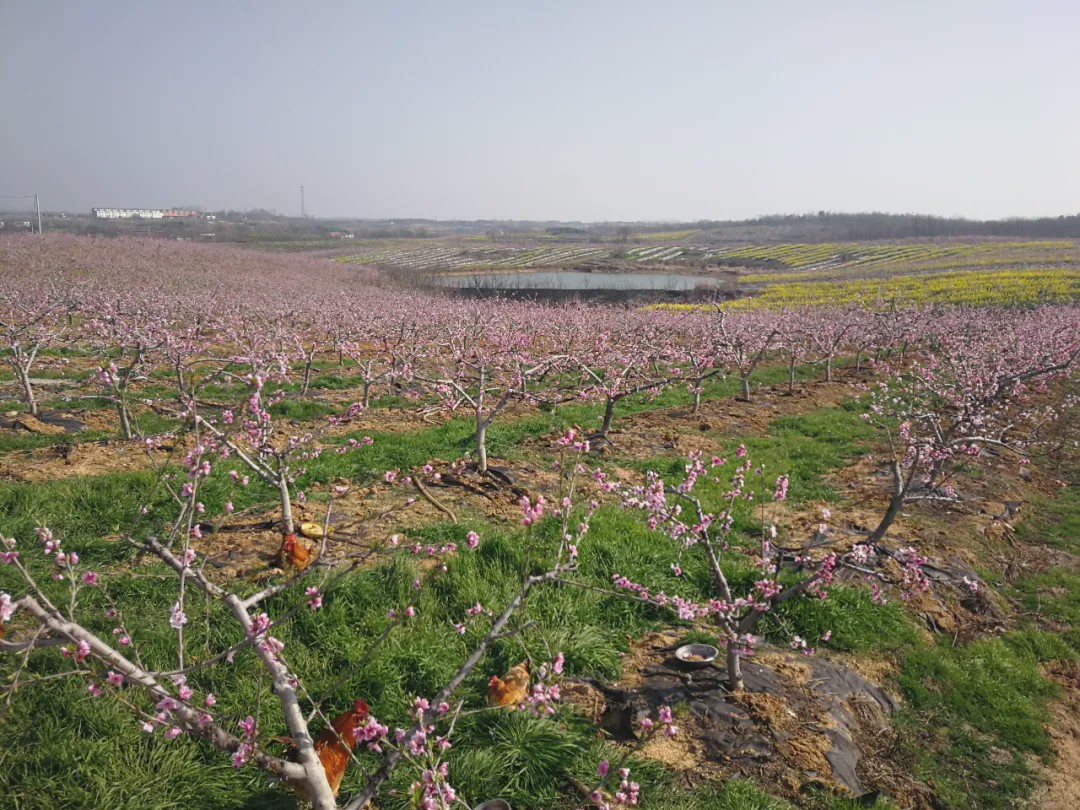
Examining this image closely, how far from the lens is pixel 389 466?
9758 mm

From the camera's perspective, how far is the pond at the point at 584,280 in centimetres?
5903

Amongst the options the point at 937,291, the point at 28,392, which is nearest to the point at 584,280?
the point at 937,291

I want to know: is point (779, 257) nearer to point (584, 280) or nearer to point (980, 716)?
point (584, 280)

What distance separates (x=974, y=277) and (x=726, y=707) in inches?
2292

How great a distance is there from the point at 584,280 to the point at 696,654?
63221 mm

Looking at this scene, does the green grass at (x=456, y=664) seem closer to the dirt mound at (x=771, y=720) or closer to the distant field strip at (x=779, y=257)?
the dirt mound at (x=771, y=720)

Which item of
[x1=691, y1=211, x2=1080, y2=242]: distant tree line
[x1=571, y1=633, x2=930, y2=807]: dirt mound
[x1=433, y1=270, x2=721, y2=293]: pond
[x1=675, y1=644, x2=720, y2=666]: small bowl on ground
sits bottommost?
[x1=571, y1=633, x2=930, y2=807]: dirt mound

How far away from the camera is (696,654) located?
5383 millimetres

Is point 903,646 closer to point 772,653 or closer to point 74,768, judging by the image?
point 772,653

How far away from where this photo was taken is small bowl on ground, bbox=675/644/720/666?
526 cm

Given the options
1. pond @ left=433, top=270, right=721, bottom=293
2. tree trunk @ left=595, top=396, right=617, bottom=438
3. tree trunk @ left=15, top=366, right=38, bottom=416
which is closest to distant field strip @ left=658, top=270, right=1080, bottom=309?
pond @ left=433, top=270, right=721, bottom=293

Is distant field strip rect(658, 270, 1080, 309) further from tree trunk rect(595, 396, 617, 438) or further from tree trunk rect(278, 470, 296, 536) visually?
tree trunk rect(278, 470, 296, 536)

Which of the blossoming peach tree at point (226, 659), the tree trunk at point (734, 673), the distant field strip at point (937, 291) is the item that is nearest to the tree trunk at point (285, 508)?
the blossoming peach tree at point (226, 659)

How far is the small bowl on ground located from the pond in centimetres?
5225
